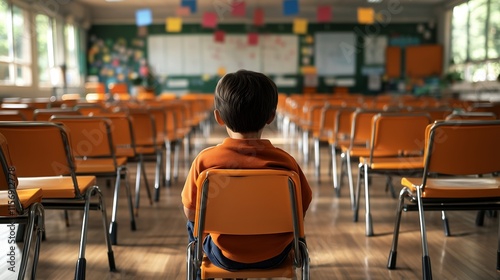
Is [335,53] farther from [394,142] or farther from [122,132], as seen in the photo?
[394,142]

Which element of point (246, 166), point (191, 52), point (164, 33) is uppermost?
point (164, 33)

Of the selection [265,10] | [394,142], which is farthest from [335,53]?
[394,142]

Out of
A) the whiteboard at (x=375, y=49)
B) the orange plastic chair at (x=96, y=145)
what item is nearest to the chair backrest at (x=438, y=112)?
the orange plastic chair at (x=96, y=145)

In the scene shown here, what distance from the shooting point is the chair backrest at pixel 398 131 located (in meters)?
3.27

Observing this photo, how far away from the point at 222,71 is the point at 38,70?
7065 millimetres

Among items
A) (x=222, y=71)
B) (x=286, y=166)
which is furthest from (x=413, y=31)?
(x=286, y=166)

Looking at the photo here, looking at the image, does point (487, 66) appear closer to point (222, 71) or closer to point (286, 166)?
point (222, 71)

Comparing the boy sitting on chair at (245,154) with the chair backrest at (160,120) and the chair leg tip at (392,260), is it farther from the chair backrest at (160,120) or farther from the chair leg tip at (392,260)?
the chair backrest at (160,120)

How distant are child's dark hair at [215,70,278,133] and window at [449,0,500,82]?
12615mm

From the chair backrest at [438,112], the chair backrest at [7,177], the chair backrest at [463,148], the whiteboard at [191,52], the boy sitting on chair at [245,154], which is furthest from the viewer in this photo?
the whiteboard at [191,52]

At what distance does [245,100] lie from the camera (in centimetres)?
158

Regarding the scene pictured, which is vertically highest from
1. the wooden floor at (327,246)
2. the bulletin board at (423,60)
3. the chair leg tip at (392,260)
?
the bulletin board at (423,60)

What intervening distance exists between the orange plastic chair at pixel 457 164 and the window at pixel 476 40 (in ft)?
37.8

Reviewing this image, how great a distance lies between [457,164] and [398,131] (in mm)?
1014
